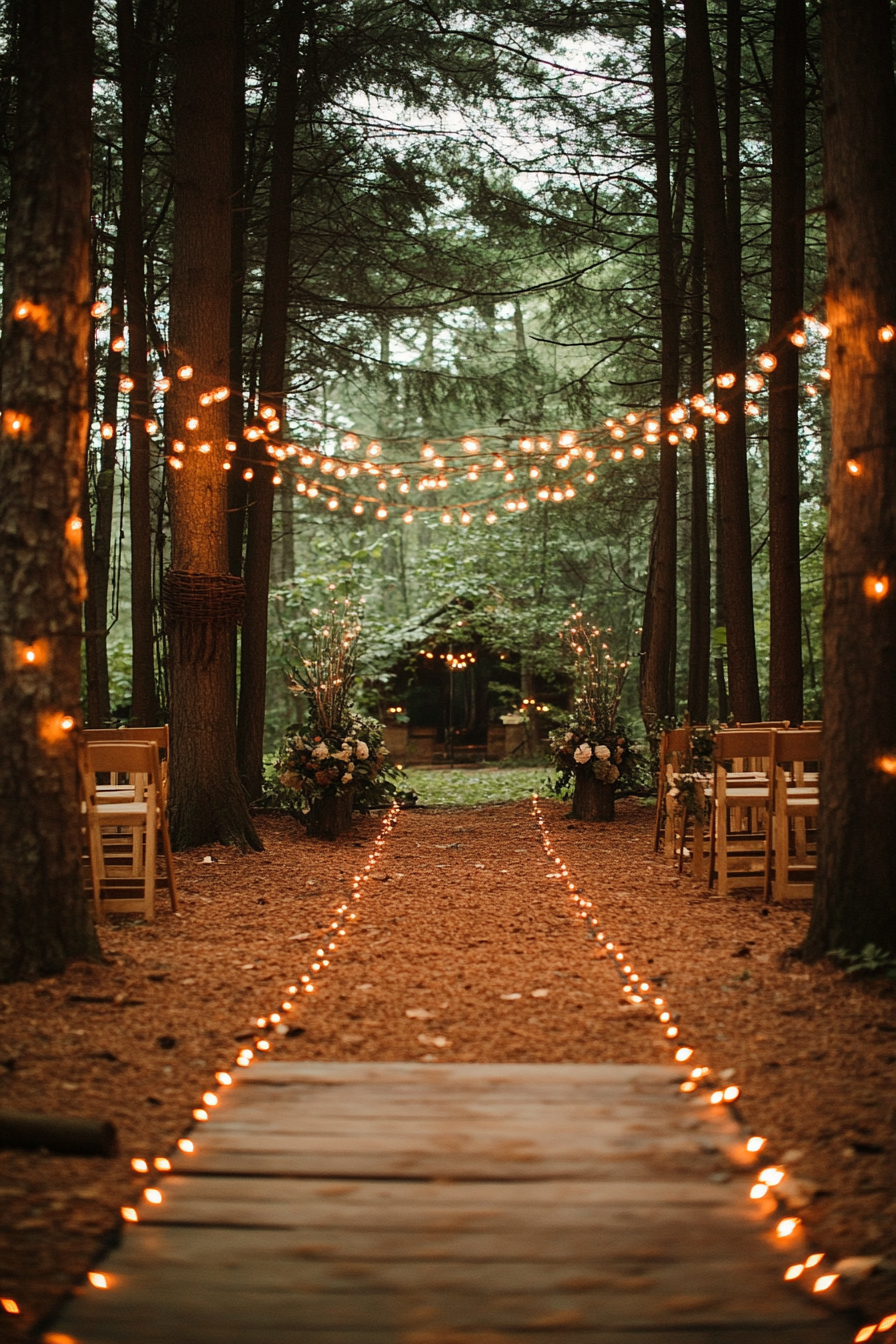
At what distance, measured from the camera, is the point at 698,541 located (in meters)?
14.4

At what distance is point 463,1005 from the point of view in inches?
161

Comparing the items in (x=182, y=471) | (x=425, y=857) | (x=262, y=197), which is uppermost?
(x=262, y=197)

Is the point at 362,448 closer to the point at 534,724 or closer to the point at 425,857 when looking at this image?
the point at 534,724

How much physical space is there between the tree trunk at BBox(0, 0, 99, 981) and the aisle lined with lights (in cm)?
112

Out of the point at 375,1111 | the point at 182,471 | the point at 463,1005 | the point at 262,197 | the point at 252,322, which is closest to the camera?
the point at 375,1111

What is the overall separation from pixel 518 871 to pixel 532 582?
1472 centimetres

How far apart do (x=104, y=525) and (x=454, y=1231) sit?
11.1 meters

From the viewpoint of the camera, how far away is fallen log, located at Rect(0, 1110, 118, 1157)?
2.59 meters

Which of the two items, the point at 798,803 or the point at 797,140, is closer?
the point at 798,803

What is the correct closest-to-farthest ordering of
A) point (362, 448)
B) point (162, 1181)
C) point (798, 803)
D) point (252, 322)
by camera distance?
point (162, 1181), point (798, 803), point (252, 322), point (362, 448)

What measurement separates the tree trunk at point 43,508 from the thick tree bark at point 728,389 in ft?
22.2

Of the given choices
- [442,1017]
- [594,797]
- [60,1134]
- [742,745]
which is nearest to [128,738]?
[442,1017]

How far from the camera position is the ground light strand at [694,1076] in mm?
2051

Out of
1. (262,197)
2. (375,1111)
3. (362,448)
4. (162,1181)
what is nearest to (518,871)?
(375,1111)
